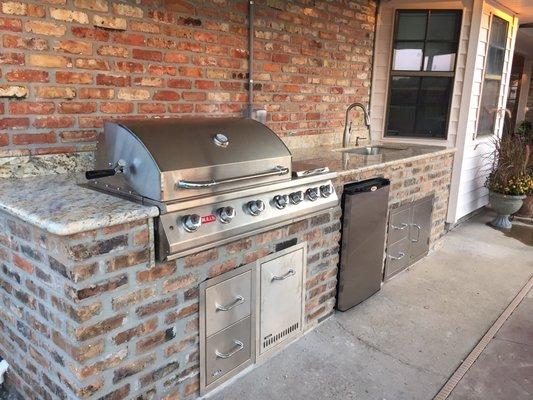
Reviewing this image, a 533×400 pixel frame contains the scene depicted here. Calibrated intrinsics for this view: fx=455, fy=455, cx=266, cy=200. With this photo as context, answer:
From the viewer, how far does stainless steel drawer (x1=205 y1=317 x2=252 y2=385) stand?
2137 millimetres

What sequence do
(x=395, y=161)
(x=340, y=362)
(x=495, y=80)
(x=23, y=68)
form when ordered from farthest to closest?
(x=495, y=80)
(x=395, y=161)
(x=340, y=362)
(x=23, y=68)

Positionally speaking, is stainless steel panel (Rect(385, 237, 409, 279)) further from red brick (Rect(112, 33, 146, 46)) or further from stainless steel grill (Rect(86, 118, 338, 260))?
red brick (Rect(112, 33, 146, 46))

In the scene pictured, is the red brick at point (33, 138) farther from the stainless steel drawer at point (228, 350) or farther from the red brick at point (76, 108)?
the stainless steel drawer at point (228, 350)

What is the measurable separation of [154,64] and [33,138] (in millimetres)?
778

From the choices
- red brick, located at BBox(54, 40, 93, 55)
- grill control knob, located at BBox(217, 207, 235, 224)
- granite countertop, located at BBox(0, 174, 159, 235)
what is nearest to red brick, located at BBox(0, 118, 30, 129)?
granite countertop, located at BBox(0, 174, 159, 235)

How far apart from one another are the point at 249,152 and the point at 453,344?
1.68 meters

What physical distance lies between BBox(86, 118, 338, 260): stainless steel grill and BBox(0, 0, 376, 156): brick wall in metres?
0.32

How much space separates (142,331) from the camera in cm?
182

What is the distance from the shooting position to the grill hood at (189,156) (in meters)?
1.81

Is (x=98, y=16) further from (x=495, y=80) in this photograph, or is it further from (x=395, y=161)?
(x=495, y=80)

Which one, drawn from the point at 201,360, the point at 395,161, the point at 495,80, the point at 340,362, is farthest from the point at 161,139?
the point at 495,80

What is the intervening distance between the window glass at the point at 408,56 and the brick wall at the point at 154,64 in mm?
813

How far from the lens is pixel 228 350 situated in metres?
2.21

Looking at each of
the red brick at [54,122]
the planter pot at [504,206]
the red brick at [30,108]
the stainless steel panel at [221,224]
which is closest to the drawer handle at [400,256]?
the stainless steel panel at [221,224]
